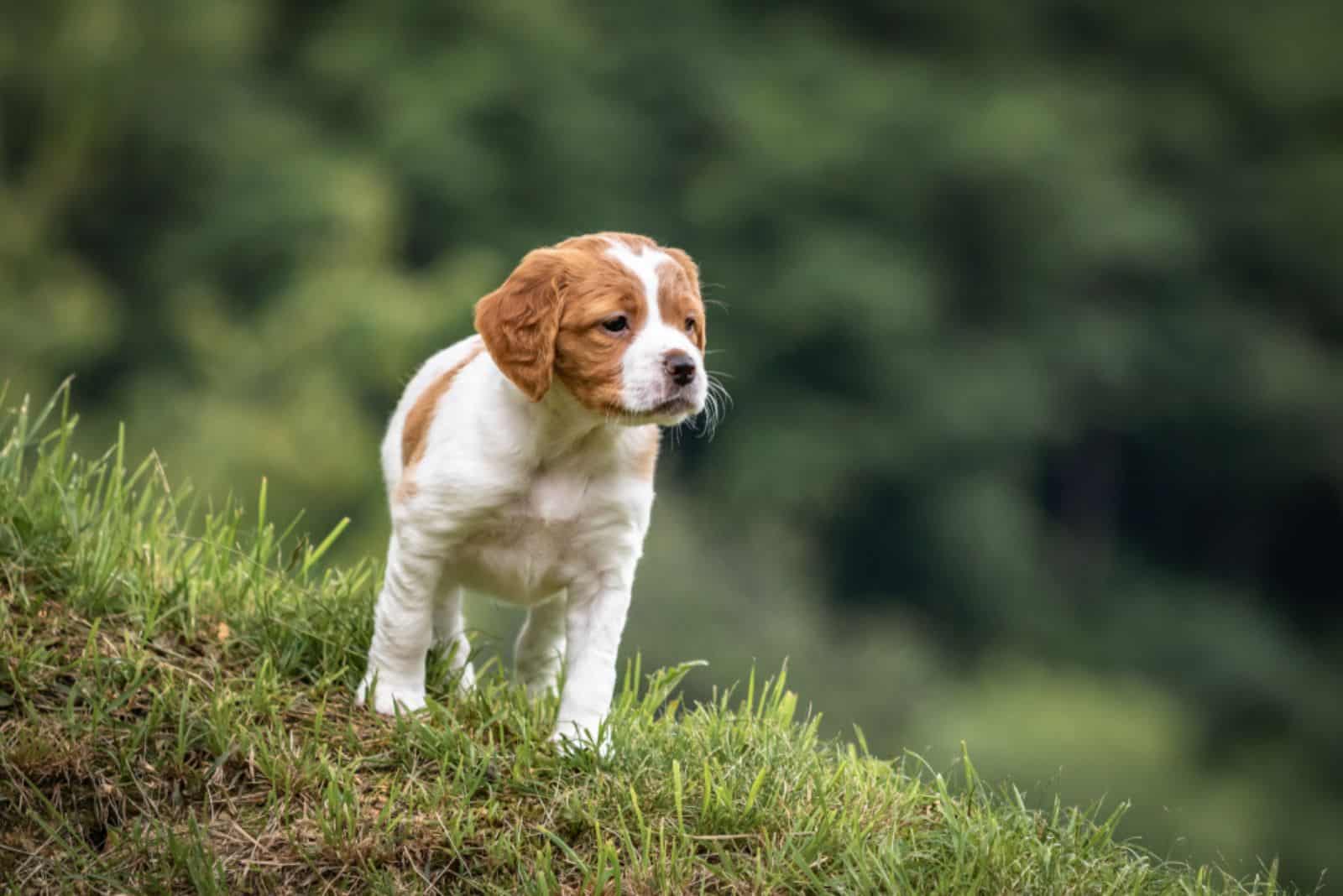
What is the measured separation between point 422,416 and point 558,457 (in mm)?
553

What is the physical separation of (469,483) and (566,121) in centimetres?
3337

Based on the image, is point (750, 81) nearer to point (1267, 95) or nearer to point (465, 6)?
point (465, 6)

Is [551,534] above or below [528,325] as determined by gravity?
below

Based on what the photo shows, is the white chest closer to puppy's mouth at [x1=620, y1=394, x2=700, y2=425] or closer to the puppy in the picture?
the puppy

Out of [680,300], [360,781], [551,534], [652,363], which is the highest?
[680,300]

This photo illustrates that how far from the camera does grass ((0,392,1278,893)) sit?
15.7 ft

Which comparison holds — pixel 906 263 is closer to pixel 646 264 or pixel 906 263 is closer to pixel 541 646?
pixel 541 646

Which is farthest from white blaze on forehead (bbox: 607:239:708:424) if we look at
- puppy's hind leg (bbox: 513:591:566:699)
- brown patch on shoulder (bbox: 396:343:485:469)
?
puppy's hind leg (bbox: 513:591:566:699)

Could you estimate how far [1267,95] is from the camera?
43.1 meters

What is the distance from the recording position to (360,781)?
513cm

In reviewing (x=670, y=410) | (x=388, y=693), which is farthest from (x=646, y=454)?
(x=388, y=693)

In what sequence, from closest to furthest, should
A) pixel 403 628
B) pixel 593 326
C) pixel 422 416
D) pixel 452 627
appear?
pixel 593 326 → pixel 403 628 → pixel 422 416 → pixel 452 627

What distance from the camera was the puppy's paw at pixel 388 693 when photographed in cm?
545

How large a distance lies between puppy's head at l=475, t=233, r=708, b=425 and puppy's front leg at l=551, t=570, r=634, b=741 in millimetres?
584
